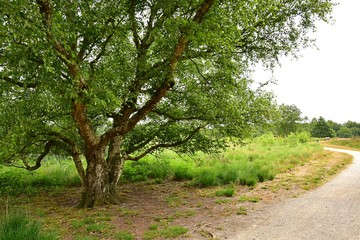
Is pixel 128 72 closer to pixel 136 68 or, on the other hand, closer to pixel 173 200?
pixel 136 68

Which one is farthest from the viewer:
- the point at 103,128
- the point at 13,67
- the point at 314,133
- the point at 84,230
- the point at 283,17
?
the point at 314,133

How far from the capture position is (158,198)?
10016 mm

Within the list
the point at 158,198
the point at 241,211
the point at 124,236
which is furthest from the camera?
the point at 158,198

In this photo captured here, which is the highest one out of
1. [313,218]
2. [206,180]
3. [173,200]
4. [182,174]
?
[182,174]

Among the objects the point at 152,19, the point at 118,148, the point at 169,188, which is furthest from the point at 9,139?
the point at 169,188

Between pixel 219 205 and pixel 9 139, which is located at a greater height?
pixel 9 139

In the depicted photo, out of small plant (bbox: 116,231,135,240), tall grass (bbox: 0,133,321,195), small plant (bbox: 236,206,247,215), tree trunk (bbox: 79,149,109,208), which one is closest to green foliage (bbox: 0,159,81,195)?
tall grass (bbox: 0,133,321,195)

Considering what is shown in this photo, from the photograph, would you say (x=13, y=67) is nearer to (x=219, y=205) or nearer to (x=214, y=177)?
(x=219, y=205)

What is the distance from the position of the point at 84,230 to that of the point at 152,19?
5.68 m

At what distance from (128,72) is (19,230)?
418 centimetres

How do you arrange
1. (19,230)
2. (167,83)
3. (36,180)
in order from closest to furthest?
(19,230) < (167,83) < (36,180)

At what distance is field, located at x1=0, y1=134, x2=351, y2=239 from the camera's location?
624 centimetres

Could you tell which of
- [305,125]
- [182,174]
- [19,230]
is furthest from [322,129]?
[19,230]

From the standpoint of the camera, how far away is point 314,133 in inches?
2830
